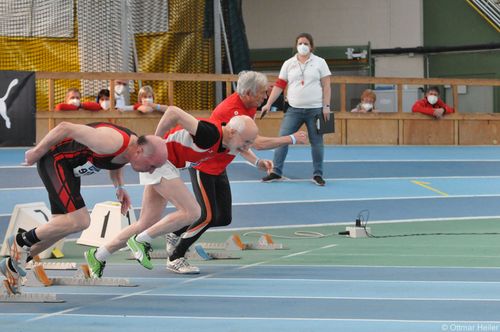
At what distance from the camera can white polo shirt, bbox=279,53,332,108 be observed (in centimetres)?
1592

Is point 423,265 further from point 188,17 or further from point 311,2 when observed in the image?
point 311,2

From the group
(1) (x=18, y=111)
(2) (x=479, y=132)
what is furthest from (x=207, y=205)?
(2) (x=479, y=132)

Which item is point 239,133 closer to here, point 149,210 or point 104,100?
point 149,210

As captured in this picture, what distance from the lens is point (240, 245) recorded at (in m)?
11.6

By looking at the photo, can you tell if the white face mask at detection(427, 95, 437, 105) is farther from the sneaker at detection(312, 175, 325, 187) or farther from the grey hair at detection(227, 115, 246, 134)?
the grey hair at detection(227, 115, 246, 134)

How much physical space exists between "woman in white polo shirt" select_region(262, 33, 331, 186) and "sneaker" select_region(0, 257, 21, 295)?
829 centimetres

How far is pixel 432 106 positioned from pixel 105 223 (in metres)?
11.3

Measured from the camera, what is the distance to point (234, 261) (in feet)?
34.8

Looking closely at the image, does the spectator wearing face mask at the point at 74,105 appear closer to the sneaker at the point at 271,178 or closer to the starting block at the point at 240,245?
the sneaker at the point at 271,178

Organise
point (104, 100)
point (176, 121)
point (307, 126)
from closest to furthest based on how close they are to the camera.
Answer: point (176, 121)
point (307, 126)
point (104, 100)

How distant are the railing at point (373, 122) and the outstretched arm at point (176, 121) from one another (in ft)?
35.5

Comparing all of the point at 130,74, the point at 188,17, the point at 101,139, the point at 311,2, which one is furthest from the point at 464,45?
the point at 101,139

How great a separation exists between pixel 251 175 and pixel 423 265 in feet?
25.5

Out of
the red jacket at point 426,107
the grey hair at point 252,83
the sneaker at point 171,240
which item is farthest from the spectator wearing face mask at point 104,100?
the grey hair at point 252,83
